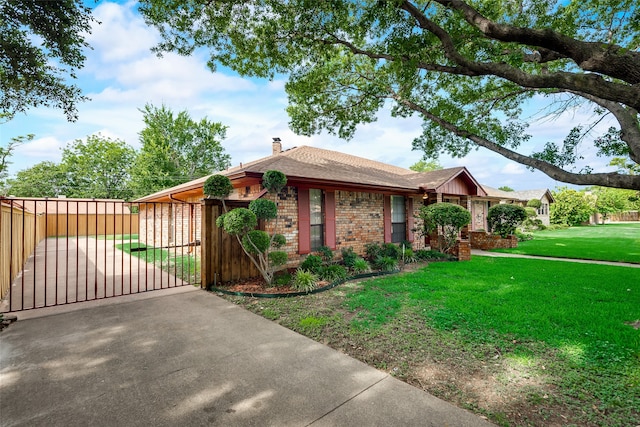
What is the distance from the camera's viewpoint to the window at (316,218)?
8729 mm

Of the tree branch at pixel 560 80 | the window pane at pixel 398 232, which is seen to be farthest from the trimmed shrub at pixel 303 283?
the window pane at pixel 398 232

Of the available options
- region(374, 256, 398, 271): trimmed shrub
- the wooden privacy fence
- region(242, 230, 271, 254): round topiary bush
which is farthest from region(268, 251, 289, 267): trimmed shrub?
region(374, 256, 398, 271): trimmed shrub

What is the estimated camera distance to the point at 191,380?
2.90m

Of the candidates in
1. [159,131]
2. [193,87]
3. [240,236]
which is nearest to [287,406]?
[240,236]

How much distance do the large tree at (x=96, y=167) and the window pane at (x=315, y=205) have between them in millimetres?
38374

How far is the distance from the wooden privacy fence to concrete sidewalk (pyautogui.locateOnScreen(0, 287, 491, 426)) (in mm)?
2144

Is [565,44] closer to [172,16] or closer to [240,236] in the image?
[240,236]

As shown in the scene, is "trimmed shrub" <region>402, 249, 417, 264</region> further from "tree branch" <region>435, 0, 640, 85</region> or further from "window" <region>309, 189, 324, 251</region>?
"tree branch" <region>435, 0, 640, 85</region>

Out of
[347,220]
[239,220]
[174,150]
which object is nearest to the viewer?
[239,220]

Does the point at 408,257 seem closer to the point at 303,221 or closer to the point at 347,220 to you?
the point at 347,220

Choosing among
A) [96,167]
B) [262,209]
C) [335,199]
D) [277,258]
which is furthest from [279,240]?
[96,167]

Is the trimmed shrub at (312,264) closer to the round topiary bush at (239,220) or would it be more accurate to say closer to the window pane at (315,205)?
the window pane at (315,205)

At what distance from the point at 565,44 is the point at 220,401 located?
602 centimetres

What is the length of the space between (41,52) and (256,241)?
642 cm
